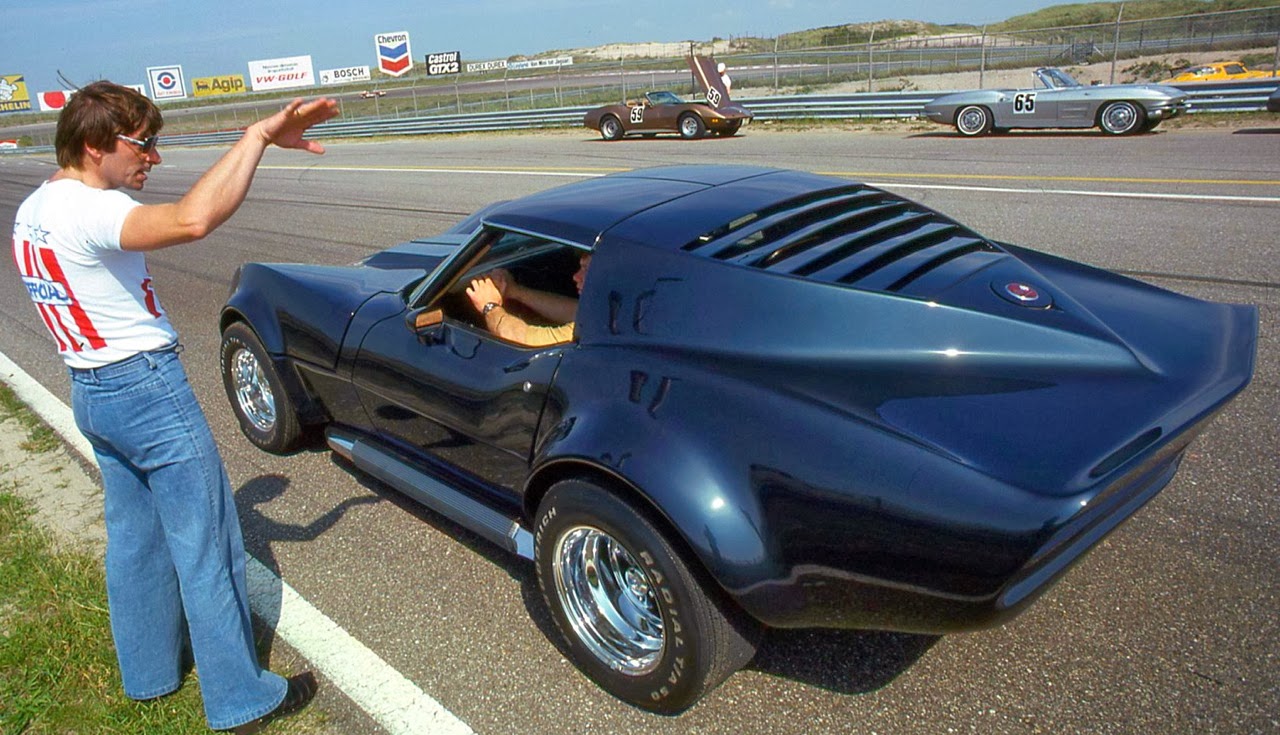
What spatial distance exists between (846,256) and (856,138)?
15548 mm

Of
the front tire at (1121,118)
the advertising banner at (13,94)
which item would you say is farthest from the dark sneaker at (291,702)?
the advertising banner at (13,94)

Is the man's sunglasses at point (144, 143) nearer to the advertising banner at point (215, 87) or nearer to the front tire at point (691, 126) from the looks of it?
the front tire at point (691, 126)

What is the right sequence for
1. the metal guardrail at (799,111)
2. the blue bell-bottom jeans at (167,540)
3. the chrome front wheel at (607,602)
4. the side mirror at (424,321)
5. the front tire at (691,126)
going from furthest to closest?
the front tire at (691,126) → the metal guardrail at (799,111) → the side mirror at (424,321) → the chrome front wheel at (607,602) → the blue bell-bottom jeans at (167,540)

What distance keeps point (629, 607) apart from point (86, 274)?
1.74 meters

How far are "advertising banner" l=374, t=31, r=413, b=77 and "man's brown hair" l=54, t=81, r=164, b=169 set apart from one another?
65705 millimetres

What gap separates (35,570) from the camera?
3.58 meters

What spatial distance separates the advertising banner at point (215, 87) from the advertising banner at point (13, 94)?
19.5 metres

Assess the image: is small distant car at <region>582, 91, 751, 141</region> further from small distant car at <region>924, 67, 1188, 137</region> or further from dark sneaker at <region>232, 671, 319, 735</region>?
dark sneaker at <region>232, 671, 319, 735</region>

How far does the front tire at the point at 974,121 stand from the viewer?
1633cm

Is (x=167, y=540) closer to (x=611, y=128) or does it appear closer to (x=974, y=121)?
(x=974, y=121)

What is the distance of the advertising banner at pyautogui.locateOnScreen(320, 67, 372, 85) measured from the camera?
72.7m

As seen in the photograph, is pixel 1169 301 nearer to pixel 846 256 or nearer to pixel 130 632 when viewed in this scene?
pixel 846 256

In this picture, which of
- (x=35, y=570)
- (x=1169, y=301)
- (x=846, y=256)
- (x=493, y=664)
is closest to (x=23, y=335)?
(x=35, y=570)

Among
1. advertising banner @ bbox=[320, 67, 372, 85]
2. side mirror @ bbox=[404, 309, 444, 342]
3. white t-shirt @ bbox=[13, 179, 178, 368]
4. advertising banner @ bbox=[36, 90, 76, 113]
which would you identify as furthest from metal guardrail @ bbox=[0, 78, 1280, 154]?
advertising banner @ bbox=[36, 90, 76, 113]
